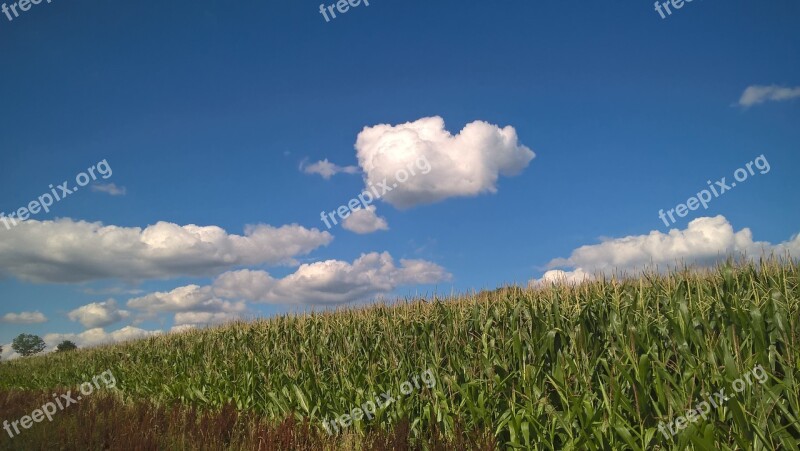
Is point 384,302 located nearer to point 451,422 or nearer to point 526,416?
point 451,422

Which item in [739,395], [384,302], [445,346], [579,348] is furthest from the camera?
[384,302]

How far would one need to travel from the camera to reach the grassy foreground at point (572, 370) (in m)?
6.27

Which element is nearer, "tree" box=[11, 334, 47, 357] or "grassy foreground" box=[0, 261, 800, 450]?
"grassy foreground" box=[0, 261, 800, 450]

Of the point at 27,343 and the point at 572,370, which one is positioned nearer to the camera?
the point at 572,370

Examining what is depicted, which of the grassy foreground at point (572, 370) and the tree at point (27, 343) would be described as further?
the tree at point (27, 343)

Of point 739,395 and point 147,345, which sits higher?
point 147,345

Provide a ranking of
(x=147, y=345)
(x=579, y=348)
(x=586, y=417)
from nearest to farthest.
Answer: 1. (x=586, y=417)
2. (x=579, y=348)
3. (x=147, y=345)

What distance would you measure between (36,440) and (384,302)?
9.56 meters

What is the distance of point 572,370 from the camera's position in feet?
24.5

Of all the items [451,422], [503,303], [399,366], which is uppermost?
[503,303]

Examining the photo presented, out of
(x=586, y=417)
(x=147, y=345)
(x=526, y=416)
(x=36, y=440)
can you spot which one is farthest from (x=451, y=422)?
(x=147, y=345)

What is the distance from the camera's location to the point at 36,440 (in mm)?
10164

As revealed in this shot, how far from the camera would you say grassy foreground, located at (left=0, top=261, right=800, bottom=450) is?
627 centimetres

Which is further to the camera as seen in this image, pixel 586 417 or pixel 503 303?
pixel 503 303
